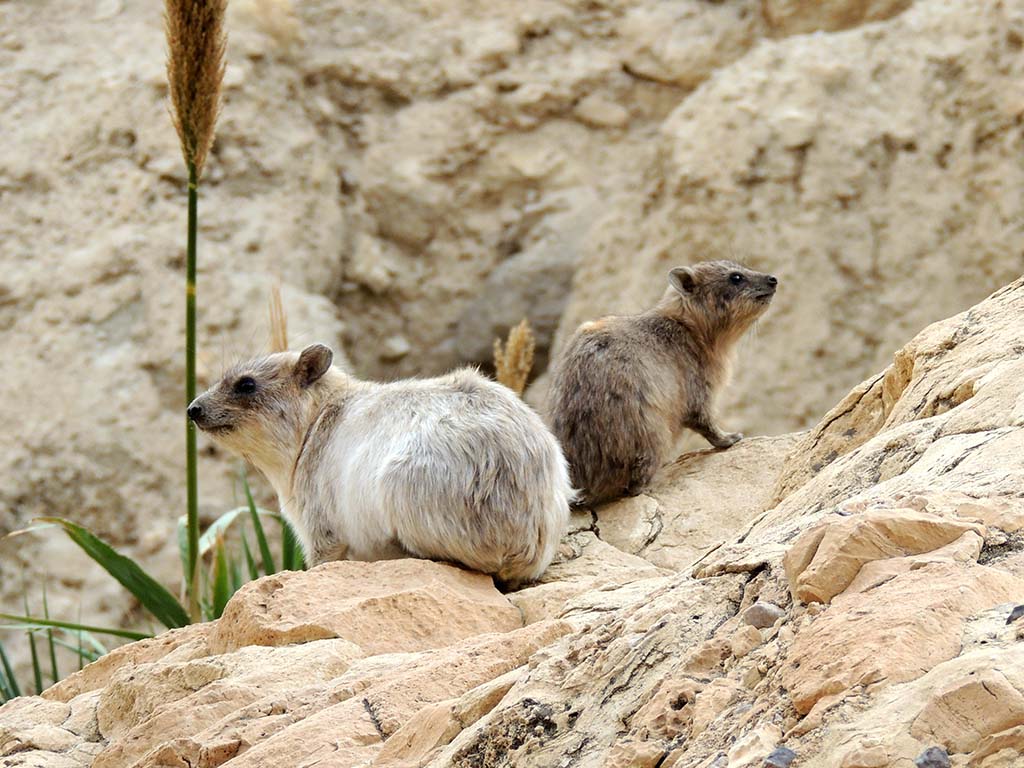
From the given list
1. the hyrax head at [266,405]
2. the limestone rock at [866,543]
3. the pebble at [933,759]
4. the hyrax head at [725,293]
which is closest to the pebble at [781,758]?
the pebble at [933,759]

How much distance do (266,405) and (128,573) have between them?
920 mm

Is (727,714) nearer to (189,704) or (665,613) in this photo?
(665,613)

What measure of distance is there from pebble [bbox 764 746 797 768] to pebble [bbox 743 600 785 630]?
513 millimetres

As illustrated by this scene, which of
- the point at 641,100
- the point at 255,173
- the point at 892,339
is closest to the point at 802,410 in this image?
the point at 892,339

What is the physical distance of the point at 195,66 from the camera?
18.3 feet

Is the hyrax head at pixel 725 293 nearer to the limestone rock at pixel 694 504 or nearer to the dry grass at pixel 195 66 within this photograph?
the limestone rock at pixel 694 504

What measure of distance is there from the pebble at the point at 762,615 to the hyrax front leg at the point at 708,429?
452cm

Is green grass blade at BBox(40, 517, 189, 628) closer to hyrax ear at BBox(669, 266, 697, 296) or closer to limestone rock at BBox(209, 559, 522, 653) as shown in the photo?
limestone rock at BBox(209, 559, 522, 653)

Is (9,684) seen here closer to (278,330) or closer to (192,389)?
(192,389)

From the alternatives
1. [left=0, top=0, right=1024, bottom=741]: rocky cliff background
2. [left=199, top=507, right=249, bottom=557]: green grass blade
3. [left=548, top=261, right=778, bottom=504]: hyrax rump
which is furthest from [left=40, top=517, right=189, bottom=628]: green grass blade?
[left=0, top=0, right=1024, bottom=741]: rocky cliff background

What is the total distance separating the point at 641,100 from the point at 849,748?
950 centimetres

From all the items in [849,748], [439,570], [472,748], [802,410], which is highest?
[849,748]

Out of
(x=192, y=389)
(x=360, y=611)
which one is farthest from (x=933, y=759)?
(x=192, y=389)

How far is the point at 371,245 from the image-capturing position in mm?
11148
